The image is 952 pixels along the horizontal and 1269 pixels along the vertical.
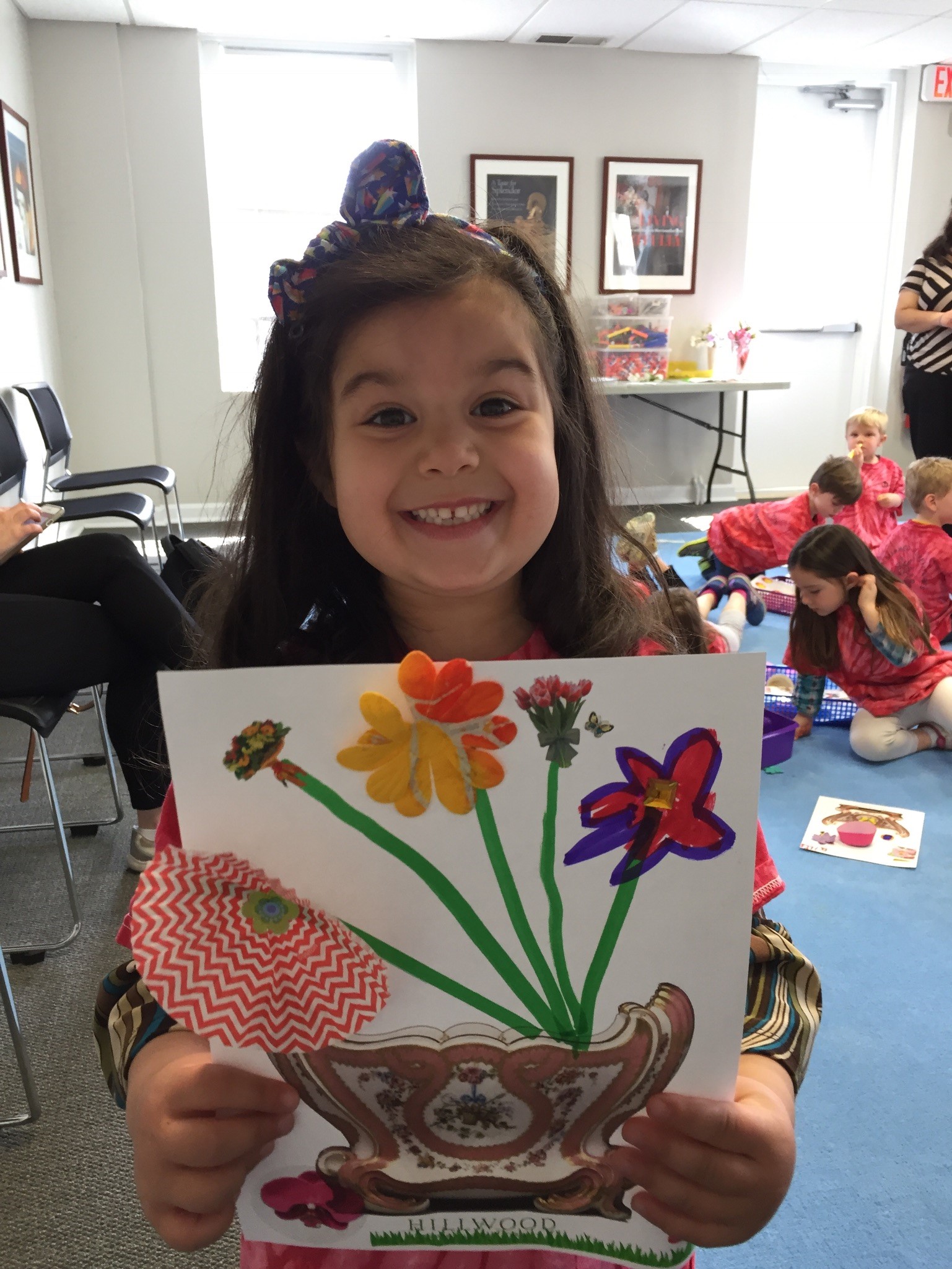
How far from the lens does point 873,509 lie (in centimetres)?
368

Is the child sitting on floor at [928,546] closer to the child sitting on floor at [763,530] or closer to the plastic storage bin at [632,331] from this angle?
the child sitting on floor at [763,530]

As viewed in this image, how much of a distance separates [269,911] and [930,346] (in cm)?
425

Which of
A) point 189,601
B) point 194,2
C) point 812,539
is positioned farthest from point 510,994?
point 194,2

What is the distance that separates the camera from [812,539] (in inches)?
94.3

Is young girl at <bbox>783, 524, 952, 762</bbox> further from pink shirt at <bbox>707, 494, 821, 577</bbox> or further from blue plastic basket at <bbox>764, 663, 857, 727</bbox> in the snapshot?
pink shirt at <bbox>707, 494, 821, 577</bbox>

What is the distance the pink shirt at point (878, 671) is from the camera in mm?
2441

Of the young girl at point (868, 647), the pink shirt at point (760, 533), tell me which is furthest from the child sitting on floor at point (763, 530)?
the young girl at point (868, 647)

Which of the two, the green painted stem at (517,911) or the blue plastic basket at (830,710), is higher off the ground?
the green painted stem at (517,911)

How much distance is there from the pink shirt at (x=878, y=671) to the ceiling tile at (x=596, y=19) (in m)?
3.41

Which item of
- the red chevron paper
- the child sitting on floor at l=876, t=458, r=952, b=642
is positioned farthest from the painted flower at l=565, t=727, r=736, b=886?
the child sitting on floor at l=876, t=458, r=952, b=642

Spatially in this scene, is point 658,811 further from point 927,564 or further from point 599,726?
point 927,564

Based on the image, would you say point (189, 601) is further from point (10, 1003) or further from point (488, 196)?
point (488, 196)

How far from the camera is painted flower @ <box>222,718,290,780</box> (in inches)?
18.4

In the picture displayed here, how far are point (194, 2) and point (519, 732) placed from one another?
194 inches
